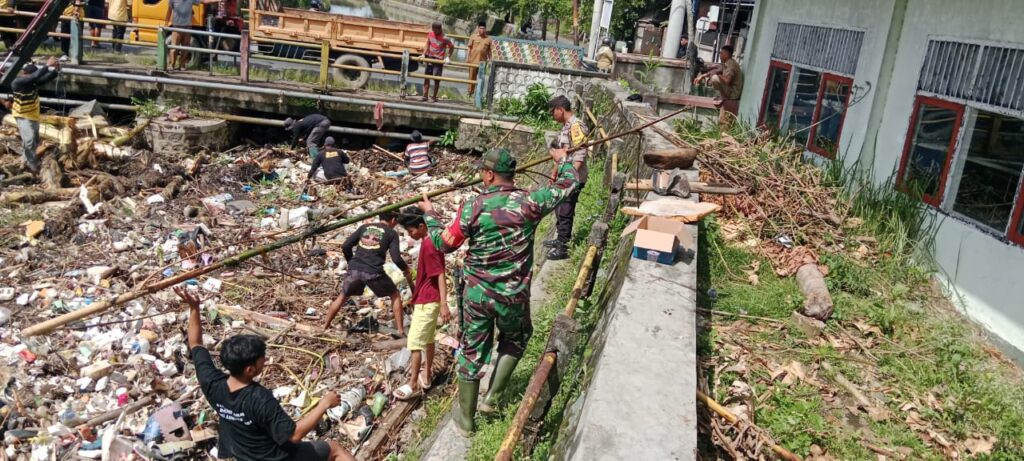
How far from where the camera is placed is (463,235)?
4.81m

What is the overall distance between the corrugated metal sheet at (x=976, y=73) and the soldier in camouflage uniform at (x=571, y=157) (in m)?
3.15

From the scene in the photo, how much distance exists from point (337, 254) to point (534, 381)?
235 inches

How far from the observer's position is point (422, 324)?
6.20 metres

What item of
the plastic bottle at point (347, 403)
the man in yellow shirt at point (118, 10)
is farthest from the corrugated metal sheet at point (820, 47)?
the man in yellow shirt at point (118, 10)

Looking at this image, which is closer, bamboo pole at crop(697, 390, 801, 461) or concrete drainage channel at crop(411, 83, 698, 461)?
concrete drainage channel at crop(411, 83, 698, 461)

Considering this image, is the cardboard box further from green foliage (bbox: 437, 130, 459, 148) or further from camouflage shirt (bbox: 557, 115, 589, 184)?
green foliage (bbox: 437, 130, 459, 148)

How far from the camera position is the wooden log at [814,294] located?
5688 mm

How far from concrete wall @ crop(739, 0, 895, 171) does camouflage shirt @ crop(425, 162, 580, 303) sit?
475cm

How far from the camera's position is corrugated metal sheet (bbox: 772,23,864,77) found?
28.5 feet

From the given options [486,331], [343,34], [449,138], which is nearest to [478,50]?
[449,138]

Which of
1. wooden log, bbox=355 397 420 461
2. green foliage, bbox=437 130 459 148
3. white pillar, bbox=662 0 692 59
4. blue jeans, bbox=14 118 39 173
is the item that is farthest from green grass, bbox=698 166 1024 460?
white pillar, bbox=662 0 692 59

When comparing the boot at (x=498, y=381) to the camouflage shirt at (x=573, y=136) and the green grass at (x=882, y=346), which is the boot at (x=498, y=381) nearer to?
the green grass at (x=882, y=346)

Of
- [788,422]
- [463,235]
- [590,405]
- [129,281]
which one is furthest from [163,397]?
[788,422]

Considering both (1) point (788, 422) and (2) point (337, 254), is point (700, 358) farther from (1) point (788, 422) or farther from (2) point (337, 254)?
(2) point (337, 254)
